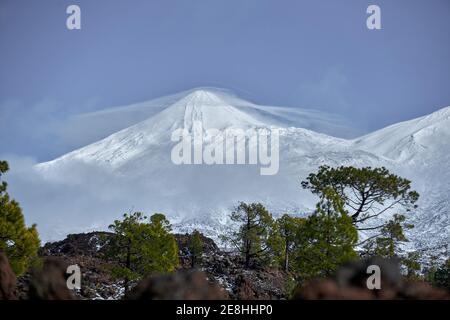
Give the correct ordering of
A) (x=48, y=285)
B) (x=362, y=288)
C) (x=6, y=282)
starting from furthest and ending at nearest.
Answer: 1. (x=6, y=282)
2. (x=48, y=285)
3. (x=362, y=288)

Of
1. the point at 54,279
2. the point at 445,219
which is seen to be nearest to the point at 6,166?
the point at 54,279

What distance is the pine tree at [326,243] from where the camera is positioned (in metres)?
23.8

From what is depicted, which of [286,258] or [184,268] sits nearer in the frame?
[184,268]

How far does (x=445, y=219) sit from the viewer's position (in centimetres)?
19975

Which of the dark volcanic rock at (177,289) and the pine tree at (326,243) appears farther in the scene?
the pine tree at (326,243)

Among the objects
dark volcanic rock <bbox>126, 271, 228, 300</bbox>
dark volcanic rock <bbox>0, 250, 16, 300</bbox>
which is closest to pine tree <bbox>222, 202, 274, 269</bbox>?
dark volcanic rock <bbox>0, 250, 16, 300</bbox>

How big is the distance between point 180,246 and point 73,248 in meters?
10.8

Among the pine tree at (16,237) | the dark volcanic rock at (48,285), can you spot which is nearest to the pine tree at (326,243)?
the pine tree at (16,237)

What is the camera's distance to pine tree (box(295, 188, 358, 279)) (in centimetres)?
2375

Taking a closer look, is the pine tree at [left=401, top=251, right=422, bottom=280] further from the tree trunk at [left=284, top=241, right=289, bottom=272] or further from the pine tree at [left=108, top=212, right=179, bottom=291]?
the tree trunk at [left=284, top=241, right=289, bottom=272]

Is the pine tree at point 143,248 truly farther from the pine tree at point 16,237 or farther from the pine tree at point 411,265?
the pine tree at point 411,265

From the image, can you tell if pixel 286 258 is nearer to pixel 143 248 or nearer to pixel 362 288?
pixel 143 248

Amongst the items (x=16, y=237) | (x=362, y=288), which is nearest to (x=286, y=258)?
(x=16, y=237)

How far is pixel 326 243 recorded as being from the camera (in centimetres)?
2417
